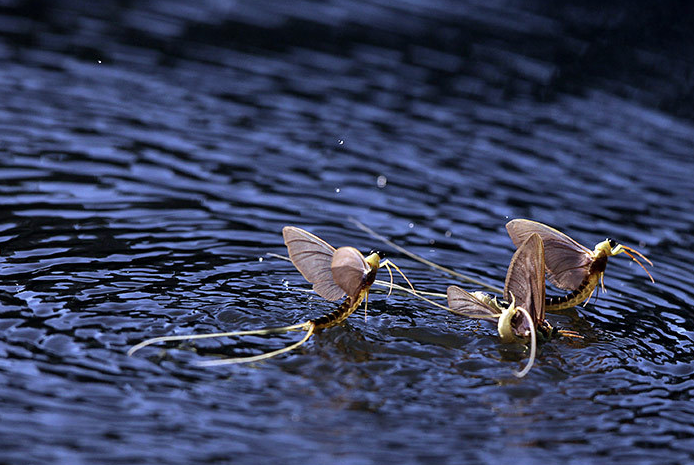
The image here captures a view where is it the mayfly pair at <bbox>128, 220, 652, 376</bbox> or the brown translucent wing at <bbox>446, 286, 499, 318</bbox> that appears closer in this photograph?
the mayfly pair at <bbox>128, 220, 652, 376</bbox>

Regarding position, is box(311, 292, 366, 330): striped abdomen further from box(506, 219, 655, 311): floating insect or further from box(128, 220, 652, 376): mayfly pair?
box(506, 219, 655, 311): floating insect

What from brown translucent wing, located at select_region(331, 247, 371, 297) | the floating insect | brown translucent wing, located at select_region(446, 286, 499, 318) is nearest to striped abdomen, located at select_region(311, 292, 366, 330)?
brown translucent wing, located at select_region(331, 247, 371, 297)

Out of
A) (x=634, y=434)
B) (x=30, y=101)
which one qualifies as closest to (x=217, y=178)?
(x=30, y=101)

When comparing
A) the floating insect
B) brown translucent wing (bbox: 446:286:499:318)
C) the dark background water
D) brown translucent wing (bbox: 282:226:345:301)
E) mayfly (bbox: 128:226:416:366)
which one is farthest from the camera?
the floating insect

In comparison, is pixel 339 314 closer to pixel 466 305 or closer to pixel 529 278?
pixel 466 305

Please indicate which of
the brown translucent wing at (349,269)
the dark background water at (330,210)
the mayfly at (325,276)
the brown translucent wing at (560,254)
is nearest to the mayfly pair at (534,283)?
the brown translucent wing at (560,254)

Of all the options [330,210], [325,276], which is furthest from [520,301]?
[330,210]

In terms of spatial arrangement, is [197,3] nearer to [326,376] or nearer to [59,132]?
[59,132]
